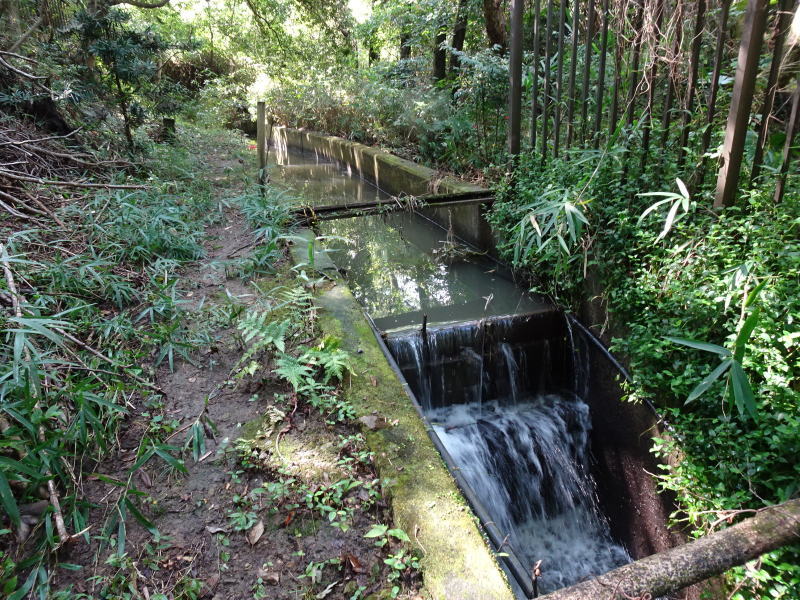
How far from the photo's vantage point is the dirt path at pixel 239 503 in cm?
190

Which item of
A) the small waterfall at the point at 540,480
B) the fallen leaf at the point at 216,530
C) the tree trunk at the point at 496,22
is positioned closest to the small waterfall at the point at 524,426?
the small waterfall at the point at 540,480

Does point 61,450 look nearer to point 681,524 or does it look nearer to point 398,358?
point 398,358

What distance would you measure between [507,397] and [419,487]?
216 cm

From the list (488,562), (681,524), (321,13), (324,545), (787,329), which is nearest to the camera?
(488,562)

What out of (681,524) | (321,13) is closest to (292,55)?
(321,13)

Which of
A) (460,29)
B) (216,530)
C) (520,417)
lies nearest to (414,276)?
(520,417)

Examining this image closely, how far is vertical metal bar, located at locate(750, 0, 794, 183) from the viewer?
9.16 feet

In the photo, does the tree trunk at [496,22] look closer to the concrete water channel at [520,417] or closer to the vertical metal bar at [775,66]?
the concrete water channel at [520,417]

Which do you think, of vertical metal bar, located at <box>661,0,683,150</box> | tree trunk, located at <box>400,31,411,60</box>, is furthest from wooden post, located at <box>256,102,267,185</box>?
tree trunk, located at <box>400,31,411,60</box>

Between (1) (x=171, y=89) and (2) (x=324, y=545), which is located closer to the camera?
(2) (x=324, y=545)

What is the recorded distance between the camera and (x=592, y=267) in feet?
12.9

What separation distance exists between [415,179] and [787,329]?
560cm

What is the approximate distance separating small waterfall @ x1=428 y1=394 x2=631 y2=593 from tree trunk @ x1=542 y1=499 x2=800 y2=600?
1741mm

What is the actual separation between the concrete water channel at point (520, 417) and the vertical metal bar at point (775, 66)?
154 cm
